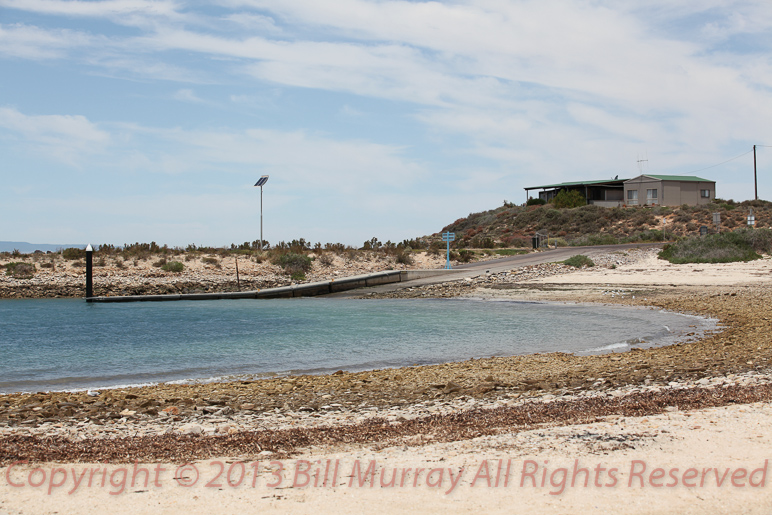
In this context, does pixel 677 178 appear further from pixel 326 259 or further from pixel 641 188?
pixel 326 259

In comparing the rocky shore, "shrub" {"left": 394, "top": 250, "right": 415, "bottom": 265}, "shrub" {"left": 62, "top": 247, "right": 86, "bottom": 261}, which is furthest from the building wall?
the rocky shore

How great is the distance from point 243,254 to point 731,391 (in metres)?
41.0

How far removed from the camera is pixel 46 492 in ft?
15.7

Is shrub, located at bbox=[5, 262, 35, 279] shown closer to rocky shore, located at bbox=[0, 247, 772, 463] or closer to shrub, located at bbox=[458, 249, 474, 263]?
shrub, located at bbox=[458, 249, 474, 263]

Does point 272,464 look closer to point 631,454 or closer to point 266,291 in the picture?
point 631,454

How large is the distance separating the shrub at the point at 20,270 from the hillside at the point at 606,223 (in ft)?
108

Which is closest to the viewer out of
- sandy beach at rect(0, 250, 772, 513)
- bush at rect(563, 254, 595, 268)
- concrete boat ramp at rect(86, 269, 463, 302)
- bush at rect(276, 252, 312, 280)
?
sandy beach at rect(0, 250, 772, 513)

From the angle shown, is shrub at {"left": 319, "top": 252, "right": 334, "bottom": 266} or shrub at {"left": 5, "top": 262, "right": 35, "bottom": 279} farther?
shrub at {"left": 319, "top": 252, "right": 334, "bottom": 266}

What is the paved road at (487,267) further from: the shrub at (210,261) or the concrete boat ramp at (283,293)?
the shrub at (210,261)

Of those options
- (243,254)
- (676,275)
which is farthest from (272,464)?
(243,254)

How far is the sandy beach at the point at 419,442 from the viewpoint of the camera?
455cm

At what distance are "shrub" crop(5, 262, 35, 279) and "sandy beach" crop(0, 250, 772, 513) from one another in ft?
109

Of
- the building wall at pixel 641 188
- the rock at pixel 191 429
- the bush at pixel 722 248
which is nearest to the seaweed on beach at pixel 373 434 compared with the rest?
the rock at pixel 191 429

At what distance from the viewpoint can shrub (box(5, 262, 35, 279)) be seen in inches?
1513
